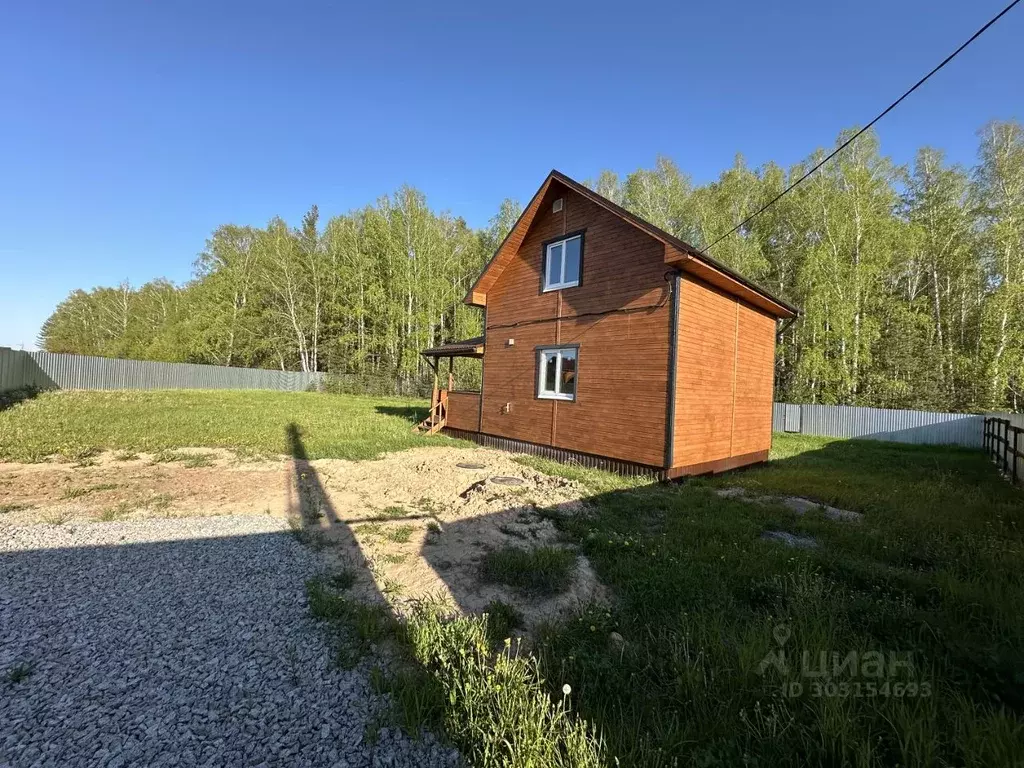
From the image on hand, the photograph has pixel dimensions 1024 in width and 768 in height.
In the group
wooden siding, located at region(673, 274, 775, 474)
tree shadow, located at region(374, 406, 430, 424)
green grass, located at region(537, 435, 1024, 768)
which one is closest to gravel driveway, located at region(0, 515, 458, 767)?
green grass, located at region(537, 435, 1024, 768)

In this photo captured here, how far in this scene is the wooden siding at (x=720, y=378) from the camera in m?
9.09

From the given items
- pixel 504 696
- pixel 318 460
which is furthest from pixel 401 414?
pixel 504 696

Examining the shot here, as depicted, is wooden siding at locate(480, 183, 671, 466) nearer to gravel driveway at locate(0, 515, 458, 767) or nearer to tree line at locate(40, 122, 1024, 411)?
gravel driveway at locate(0, 515, 458, 767)

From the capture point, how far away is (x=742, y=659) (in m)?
2.57

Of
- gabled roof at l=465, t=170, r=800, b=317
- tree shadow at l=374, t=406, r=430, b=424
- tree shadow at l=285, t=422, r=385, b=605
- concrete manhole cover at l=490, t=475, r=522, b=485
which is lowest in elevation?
tree shadow at l=285, t=422, r=385, b=605

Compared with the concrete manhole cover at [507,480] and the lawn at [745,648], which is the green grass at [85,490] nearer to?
the lawn at [745,648]

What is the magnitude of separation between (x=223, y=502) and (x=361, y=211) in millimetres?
32341

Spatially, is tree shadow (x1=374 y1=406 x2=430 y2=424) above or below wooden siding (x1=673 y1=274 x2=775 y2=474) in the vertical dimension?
below

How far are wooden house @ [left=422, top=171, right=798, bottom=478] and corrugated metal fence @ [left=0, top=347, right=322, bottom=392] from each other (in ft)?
78.3

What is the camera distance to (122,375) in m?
26.5

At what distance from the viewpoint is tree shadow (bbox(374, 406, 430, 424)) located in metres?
20.5

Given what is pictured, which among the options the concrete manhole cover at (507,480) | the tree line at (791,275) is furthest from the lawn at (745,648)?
the tree line at (791,275)

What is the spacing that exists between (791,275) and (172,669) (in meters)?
30.6

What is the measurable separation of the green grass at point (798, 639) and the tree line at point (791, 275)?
18010mm
